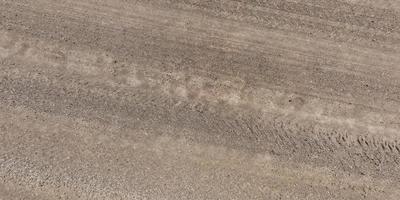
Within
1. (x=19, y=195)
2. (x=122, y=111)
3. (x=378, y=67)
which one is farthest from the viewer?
(x=378, y=67)

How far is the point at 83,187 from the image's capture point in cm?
743

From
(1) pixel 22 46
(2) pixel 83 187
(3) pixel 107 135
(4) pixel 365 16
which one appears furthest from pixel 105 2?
(4) pixel 365 16

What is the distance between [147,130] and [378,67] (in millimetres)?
3648

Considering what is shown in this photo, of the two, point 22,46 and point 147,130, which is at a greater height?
point 22,46

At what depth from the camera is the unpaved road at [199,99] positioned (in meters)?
7.54

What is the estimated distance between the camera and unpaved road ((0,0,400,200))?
7.54 metres

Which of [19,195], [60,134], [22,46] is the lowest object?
[19,195]

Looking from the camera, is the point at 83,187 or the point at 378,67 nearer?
the point at 83,187

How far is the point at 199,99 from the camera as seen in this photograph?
26.2 ft

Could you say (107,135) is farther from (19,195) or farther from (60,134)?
(19,195)

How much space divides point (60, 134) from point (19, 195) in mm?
981

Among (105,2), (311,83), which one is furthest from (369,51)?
(105,2)

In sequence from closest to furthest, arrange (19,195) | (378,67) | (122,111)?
(19,195) → (122,111) → (378,67)

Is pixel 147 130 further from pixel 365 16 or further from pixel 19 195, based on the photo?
pixel 365 16
